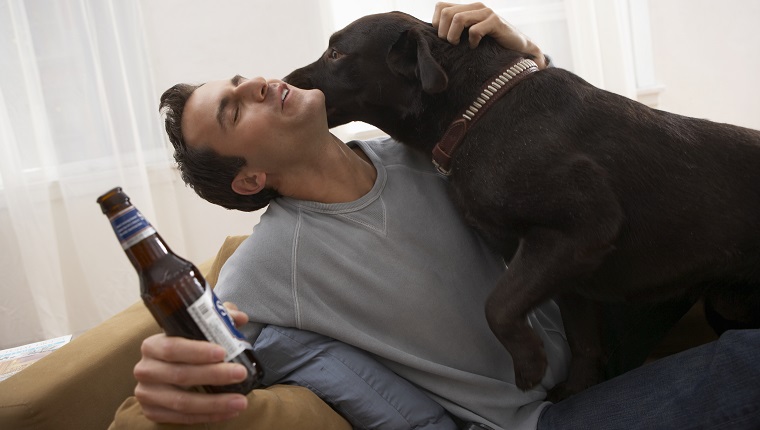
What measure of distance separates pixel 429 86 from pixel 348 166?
0.86 feet

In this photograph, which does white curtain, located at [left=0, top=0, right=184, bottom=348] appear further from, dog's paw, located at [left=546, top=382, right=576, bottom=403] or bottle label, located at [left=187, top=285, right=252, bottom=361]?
bottle label, located at [left=187, top=285, right=252, bottom=361]

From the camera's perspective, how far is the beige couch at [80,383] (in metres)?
1.28

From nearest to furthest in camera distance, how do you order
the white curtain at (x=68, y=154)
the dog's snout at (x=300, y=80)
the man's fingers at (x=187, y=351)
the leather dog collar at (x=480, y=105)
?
1. the man's fingers at (x=187, y=351)
2. the leather dog collar at (x=480, y=105)
3. the dog's snout at (x=300, y=80)
4. the white curtain at (x=68, y=154)

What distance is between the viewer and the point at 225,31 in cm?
332

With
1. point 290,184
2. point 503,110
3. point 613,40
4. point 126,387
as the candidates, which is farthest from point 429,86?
point 613,40

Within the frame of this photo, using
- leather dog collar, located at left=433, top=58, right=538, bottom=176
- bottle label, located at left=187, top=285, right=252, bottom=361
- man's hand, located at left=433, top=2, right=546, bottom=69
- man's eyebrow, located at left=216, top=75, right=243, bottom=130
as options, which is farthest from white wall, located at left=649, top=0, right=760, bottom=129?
bottle label, located at left=187, top=285, right=252, bottom=361

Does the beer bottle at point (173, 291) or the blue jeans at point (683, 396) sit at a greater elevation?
the beer bottle at point (173, 291)

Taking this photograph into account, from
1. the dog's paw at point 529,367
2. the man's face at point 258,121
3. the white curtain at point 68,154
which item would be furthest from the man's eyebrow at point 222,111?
the white curtain at point 68,154

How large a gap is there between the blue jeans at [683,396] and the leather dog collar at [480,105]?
0.54 metres

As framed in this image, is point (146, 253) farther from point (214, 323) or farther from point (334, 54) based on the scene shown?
point (334, 54)

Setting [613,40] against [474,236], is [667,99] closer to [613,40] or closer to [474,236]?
[613,40]

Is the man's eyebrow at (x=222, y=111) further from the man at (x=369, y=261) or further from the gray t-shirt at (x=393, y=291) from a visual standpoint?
the gray t-shirt at (x=393, y=291)

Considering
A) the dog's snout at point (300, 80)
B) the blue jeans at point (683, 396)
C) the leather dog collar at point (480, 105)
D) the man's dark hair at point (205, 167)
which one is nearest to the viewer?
the blue jeans at point (683, 396)

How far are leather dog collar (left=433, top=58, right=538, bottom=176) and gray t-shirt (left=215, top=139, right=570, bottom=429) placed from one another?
0.14m
